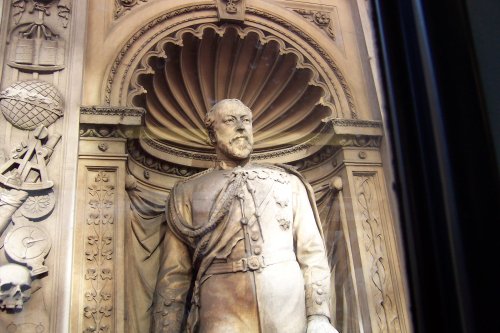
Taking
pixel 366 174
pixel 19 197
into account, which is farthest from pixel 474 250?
pixel 366 174

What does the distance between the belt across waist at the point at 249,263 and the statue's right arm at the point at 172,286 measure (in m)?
0.18

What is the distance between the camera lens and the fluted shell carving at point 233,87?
13.2 ft

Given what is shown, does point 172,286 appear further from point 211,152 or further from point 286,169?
point 211,152

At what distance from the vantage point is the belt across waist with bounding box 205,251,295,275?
2.89 meters

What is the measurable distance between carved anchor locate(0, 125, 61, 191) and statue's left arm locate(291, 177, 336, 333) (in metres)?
1.36

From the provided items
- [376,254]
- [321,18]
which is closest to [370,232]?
[376,254]

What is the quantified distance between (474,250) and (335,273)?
3019 mm

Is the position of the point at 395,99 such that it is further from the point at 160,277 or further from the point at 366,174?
the point at 366,174

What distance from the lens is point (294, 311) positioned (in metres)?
2.85

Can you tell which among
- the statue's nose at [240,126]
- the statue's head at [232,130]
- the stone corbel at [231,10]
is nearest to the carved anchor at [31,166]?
the statue's head at [232,130]

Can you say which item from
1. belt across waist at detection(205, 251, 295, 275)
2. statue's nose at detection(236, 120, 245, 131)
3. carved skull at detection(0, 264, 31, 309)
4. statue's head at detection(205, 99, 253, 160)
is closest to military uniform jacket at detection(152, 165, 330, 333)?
belt across waist at detection(205, 251, 295, 275)

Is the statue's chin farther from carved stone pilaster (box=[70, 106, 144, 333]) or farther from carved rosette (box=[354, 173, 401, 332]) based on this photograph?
carved rosette (box=[354, 173, 401, 332])

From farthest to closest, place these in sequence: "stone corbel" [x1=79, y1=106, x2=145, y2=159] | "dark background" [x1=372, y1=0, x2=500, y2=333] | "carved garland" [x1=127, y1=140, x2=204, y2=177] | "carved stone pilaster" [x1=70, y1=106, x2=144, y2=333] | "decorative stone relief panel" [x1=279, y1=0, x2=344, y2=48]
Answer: "decorative stone relief panel" [x1=279, y1=0, x2=344, y2=48] < "carved garland" [x1=127, y1=140, x2=204, y2=177] < "stone corbel" [x1=79, y1=106, x2=145, y2=159] < "carved stone pilaster" [x1=70, y1=106, x2=144, y2=333] < "dark background" [x1=372, y1=0, x2=500, y2=333]

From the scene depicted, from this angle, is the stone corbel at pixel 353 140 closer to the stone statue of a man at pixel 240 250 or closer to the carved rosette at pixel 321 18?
the stone statue of a man at pixel 240 250
